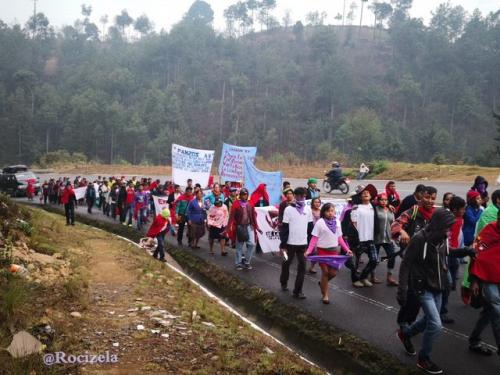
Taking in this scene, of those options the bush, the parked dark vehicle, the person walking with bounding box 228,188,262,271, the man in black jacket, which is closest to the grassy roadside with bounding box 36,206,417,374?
the person walking with bounding box 228,188,262,271

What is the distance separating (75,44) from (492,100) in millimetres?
97284

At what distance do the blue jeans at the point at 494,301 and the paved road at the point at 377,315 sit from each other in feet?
1.74

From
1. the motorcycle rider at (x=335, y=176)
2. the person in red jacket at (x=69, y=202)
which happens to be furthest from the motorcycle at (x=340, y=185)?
the person in red jacket at (x=69, y=202)

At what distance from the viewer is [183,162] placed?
17.4 meters

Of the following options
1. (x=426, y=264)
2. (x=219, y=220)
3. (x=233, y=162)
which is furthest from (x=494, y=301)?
(x=233, y=162)

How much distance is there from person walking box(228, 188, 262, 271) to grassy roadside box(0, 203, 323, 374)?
1.50m

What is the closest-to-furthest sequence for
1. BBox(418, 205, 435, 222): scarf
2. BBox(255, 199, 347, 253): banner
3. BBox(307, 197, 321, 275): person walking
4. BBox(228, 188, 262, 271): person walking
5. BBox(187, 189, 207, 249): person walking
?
BBox(418, 205, 435, 222): scarf
BBox(307, 197, 321, 275): person walking
BBox(228, 188, 262, 271): person walking
BBox(255, 199, 347, 253): banner
BBox(187, 189, 207, 249): person walking

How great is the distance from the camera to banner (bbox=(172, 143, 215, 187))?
56.8 ft

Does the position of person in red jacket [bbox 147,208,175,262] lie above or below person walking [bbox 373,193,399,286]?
below

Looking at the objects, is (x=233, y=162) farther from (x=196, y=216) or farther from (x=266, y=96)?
(x=266, y=96)

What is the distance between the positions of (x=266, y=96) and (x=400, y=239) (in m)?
85.5

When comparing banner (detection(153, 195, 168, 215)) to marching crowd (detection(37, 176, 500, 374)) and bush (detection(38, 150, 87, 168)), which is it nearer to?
marching crowd (detection(37, 176, 500, 374))

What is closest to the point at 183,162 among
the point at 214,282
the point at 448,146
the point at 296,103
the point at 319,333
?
the point at 214,282

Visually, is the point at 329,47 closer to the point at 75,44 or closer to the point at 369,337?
the point at 75,44
